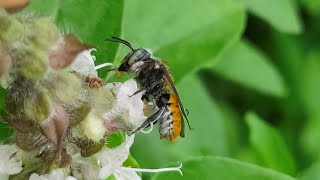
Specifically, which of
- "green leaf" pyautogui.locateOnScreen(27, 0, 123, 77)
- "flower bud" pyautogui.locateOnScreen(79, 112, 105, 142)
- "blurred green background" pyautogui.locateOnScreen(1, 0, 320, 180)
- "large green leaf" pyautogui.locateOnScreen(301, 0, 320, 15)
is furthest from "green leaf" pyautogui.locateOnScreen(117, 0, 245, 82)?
"large green leaf" pyautogui.locateOnScreen(301, 0, 320, 15)

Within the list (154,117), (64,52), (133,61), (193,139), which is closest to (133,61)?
(133,61)

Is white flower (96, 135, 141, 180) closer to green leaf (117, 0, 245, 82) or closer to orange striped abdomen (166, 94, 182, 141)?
orange striped abdomen (166, 94, 182, 141)

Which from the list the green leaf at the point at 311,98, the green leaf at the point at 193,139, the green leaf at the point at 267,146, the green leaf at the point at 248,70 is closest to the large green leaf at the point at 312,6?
the green leaf at the point at 311,98

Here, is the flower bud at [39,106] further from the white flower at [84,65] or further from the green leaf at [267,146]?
the green leaf at [267,146]

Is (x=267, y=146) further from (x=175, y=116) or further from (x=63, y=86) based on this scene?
(x=63, y=86)

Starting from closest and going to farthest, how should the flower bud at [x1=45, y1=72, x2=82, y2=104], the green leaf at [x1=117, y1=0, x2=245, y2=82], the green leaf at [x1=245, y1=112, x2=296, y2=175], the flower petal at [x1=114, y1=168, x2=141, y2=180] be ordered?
the flower bud at [x1=45, y1=72, x2=82, y2=104], the flower petal at [x1=114, y1=168, x2=141, y2=180], the green leaf at [x1=117, y1=0, x2=245, y2=82], the green leaf at [x1=245, y1=112, x2=296, y2=175]

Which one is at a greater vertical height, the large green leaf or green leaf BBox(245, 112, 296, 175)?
green leaf BBox(245, 112, 296, 175)
